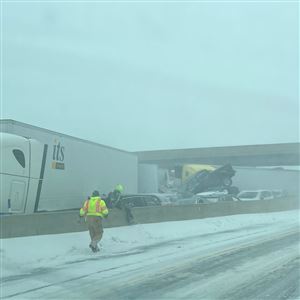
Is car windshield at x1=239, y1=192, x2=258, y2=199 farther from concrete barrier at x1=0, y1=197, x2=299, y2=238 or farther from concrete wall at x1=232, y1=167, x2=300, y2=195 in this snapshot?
concrete wall at x1=232, y1=167, x2=300, y2=195

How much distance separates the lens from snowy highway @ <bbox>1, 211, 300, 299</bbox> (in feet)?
29.8

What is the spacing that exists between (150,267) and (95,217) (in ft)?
12.5

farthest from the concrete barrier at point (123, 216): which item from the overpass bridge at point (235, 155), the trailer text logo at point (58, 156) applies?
the overpass bridge at point (235, 155)

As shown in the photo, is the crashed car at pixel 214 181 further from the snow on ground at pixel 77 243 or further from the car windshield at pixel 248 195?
the snow on ground at pixel 77 243

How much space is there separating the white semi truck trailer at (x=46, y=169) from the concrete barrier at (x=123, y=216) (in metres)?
2.95

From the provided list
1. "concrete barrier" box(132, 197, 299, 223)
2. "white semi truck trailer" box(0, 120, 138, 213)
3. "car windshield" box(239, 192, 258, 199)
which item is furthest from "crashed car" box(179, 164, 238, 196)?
"white semi truck trailer" box(0, 120, 138, 213)

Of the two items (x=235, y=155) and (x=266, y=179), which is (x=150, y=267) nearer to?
(x=266, y=179)

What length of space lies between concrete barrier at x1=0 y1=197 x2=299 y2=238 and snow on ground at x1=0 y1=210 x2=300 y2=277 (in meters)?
0.27

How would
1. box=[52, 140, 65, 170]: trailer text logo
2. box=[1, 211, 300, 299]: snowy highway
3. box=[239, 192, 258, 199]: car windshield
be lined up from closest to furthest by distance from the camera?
box=[1, 211, 300, 299]: snowy highway, box=[52, 140, 65, 170]: trailer text logo, box=[239, 192, 258, 199]: car windshield

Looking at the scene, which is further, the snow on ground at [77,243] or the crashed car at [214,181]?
the crashed car at [214,181]

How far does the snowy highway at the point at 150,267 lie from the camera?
907cm

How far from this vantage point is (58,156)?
22281 millimetres

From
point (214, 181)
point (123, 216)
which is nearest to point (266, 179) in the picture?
point (214, 181)

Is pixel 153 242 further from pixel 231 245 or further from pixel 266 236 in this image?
pixel 266 236
